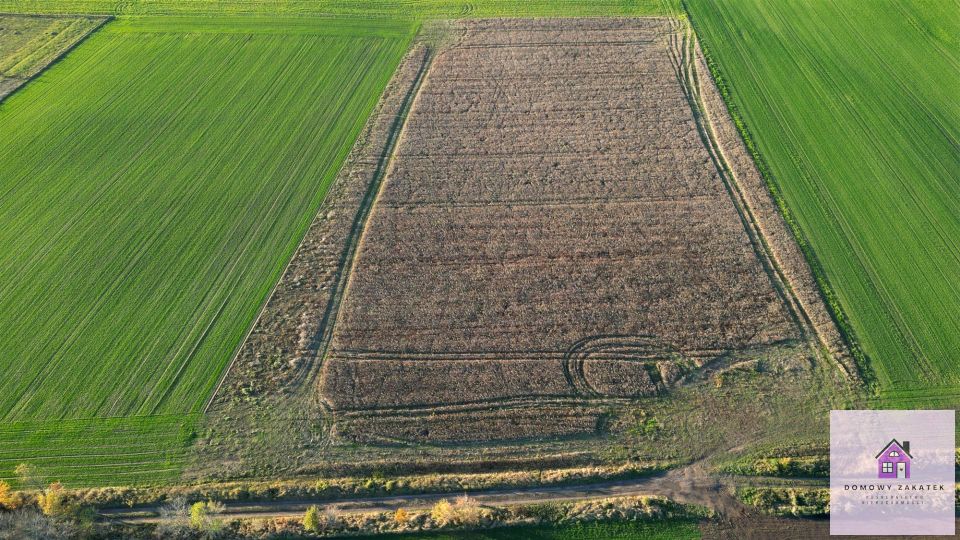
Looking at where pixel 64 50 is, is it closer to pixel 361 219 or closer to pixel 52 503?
pixel 361 219

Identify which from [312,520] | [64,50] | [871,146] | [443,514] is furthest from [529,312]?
[64,50]

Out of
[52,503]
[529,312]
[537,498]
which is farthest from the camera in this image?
[529,312]

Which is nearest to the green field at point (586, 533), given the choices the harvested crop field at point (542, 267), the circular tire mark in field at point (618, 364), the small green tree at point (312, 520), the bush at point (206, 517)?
the small green tree at point (312, 520)

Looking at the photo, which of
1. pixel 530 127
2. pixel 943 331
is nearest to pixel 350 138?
pixel 530 127

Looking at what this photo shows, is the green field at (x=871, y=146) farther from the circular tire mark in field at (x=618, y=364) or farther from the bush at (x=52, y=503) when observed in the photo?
the bush at (x=52, y=503)

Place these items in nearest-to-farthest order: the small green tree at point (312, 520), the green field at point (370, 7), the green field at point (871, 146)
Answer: the small green tree at point (312, 520) < the green field at point (871, 146) < the green field at point (370, 7)

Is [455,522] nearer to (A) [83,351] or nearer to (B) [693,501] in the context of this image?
(B) [693,501]
